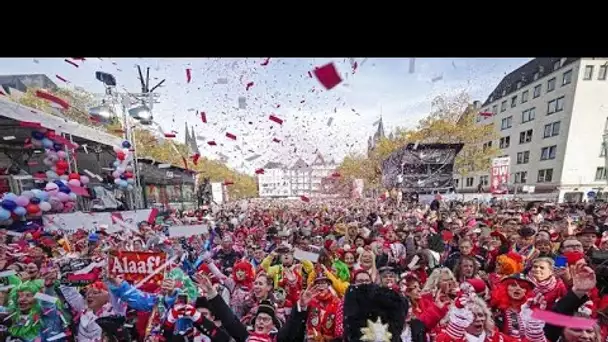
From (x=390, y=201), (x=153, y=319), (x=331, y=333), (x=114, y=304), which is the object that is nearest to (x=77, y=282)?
(x=114, y=304)

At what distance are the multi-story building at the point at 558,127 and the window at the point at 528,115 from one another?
23 mm

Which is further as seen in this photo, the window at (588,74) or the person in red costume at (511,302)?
the window at (588,74)

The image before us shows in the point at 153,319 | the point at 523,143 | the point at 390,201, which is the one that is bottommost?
the point at 390,201

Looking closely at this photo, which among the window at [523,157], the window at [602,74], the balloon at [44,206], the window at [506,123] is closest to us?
the balloon at [44,206]

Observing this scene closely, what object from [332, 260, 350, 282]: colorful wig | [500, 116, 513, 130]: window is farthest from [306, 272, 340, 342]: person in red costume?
[500, 116, 513, 130]: window

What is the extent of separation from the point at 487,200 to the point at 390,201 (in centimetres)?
425

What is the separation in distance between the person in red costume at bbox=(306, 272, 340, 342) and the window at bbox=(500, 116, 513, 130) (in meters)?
27.6

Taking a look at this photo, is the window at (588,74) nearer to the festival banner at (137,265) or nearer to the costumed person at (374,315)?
the costumed person at (374,315)

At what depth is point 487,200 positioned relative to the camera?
1265 centimetres

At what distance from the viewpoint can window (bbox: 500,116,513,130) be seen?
23.4m

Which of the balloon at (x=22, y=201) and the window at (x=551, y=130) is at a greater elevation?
the window at (x=551, y=130)

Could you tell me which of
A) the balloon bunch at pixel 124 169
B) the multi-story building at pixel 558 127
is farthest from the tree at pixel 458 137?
the balloon bunch at pixel 124 169

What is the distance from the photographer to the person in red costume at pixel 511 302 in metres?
1.97
